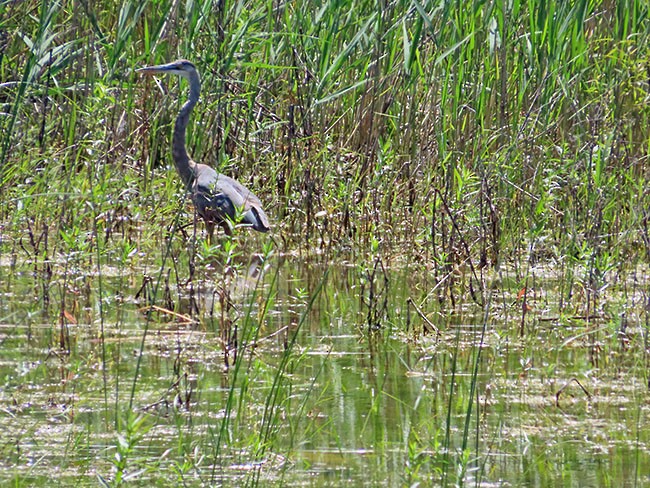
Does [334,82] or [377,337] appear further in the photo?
[334,82]

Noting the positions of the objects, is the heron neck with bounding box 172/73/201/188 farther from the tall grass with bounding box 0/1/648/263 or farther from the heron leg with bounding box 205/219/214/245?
the heron leg with bounding box 205/219/214/245

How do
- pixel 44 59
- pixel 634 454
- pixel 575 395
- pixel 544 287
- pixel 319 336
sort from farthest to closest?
pixel 44 59
pixel 544 287
pixel 319 336
pixel 575 395
pixel 634 454

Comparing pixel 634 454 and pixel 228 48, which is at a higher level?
pixel 228 48

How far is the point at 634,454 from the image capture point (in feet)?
10.8

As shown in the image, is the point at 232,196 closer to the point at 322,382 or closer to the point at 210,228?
the point at 210,228


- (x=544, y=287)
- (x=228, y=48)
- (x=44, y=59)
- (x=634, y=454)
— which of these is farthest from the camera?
(x=228, y=48)

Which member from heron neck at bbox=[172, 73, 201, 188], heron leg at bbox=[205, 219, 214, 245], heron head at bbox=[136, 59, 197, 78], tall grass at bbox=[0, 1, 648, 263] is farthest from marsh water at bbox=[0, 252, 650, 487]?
heron head at bbox=[136, 59, 197, 78]

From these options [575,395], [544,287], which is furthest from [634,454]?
[544,287]

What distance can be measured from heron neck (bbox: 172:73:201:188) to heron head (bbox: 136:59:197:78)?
31 millimetres

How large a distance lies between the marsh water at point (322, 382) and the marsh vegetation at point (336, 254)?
0.04 feet

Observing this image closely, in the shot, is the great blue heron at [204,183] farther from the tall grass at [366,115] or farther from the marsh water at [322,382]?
the marsh water at [322,382]

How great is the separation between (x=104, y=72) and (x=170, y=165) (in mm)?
617

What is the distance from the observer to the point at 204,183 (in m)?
6.26

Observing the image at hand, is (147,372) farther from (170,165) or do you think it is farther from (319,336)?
(170,165)
